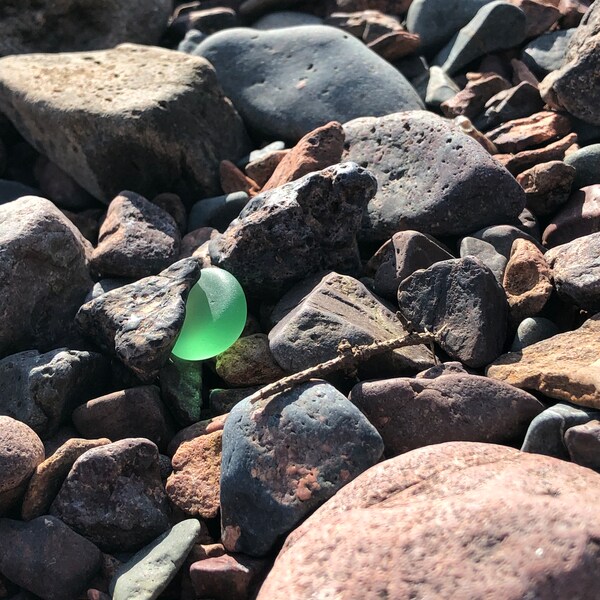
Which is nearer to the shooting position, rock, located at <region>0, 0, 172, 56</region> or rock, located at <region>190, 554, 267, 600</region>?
rock, located at <region>190, 554, 267, 600</region>

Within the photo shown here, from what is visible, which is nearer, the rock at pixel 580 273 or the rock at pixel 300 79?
the rock at pixel 580 273

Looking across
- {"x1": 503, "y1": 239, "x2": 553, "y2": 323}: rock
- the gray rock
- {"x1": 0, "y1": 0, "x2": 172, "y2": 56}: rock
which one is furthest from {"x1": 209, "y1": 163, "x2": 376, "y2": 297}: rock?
{"x1": 0, "y1": 0, "x2": 172, "y2": 56}: rock

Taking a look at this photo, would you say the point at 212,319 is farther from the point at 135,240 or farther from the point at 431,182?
the point at 431,182

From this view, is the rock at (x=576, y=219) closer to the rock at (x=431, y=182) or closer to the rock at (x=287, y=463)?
the rock at (x=431, y=182)

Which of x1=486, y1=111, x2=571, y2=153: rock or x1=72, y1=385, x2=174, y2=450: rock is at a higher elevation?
x1=486, y1=111, x2=571, y2=153: rock

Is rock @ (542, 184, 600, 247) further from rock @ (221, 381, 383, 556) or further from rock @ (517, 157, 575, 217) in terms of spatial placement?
rock @ (221, 381, 383, 556)

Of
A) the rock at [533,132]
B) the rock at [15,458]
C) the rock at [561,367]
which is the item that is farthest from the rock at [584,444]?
the rock at [533,132]

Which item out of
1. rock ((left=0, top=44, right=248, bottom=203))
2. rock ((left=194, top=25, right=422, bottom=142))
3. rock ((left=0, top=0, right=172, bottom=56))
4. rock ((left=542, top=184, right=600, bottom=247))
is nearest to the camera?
rock ((left=542, top=184, right=600, bottom=247))

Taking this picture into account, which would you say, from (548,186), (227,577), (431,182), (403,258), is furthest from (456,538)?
(548,186)
